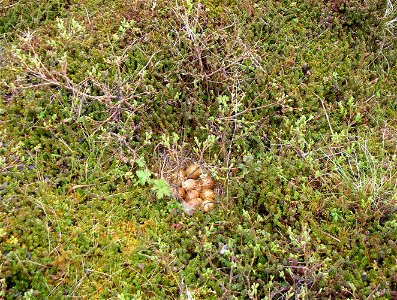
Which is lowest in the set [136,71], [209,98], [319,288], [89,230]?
[319,288]

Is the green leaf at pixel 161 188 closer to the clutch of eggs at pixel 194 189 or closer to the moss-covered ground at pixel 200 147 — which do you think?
the moss-covered ground at pixel 200 147

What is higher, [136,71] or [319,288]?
[136,71]

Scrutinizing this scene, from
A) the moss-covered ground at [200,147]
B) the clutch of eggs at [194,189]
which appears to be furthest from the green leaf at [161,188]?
the clutch of eggs at [194,189]

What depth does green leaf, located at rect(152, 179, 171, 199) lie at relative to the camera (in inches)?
167

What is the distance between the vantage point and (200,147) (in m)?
4.75

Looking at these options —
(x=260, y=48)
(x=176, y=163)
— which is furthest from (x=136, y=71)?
(x=260, y=48)

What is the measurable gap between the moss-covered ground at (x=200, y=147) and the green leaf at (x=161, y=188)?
0.07ft

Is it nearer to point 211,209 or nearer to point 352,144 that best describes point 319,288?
point 211,209

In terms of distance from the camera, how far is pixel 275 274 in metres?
3.83

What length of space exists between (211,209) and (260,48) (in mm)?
2252

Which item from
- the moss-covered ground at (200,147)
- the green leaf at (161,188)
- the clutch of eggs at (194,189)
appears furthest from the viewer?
the clutch of eggs at (194,189)

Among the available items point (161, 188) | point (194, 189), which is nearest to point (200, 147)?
point (194, 189)

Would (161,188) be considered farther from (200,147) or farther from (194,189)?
(200,147)

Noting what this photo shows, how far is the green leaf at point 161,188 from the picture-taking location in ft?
13.9
